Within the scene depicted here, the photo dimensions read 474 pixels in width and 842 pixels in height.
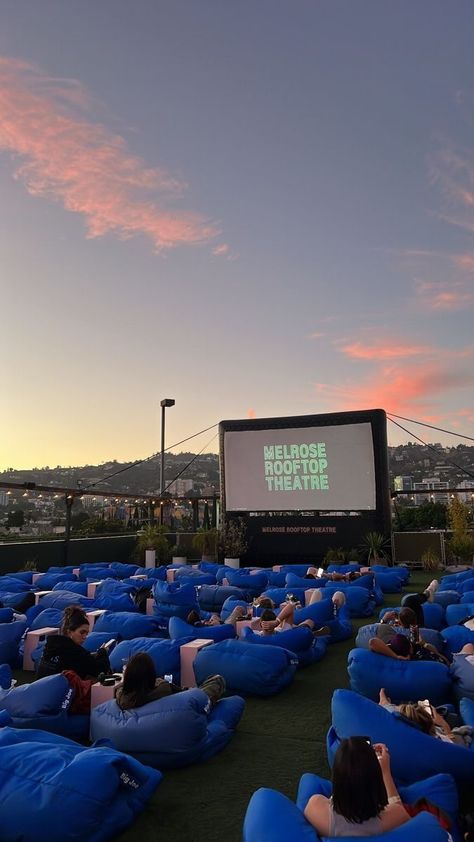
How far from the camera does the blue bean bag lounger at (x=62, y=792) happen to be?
221 centimetres

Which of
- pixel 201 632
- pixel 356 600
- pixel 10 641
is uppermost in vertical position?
pixel 201 632

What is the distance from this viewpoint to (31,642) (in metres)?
5.37

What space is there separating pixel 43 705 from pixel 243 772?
4.07 ft

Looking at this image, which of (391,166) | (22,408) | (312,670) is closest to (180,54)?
(391,166)

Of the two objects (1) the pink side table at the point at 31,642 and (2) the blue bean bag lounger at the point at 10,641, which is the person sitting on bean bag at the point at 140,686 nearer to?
(1) the pink side table at the point at 31,642

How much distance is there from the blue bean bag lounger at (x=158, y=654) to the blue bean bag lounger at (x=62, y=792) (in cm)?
199

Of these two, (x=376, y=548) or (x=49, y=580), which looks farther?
(x=376, y=548)

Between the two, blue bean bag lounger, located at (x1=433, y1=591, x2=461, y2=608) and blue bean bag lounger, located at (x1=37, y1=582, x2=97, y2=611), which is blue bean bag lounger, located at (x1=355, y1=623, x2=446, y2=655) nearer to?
blue bean bag lounger, located at (x1=433, y1=591, x2=461, y2=608)

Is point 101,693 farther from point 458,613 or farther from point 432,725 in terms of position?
point 458,613

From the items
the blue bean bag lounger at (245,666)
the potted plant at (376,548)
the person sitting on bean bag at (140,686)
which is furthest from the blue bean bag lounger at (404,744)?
the potted plant at (376,548)

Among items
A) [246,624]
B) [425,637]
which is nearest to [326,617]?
[246,624]

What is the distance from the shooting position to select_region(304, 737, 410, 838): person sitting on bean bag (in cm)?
169

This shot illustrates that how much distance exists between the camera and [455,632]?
4.95 m

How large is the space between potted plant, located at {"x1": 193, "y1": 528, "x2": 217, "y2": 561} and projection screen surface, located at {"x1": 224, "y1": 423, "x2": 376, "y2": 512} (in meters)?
1.00
